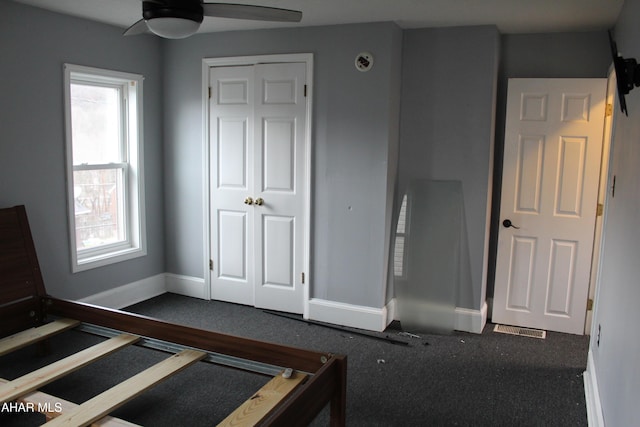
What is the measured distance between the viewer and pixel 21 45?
11.8 feet

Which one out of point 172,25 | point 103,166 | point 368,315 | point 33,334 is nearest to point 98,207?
point 103,166

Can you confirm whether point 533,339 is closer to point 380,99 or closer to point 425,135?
point 425,135

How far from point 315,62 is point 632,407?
318 centimetres

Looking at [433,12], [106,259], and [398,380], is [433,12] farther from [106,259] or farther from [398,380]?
[106,259]

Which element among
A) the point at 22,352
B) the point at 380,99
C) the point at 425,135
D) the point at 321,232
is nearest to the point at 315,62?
the point at 380,99

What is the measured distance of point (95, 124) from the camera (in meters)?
→ 4.32

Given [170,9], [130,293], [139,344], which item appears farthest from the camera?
[130,293]

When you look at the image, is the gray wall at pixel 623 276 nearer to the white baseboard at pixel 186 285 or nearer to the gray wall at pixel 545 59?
the gray wall at pixel 545 59

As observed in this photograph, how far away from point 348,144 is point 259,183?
0.87 metres

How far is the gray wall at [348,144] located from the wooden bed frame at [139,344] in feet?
5.97

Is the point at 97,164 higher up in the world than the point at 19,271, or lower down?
higher up

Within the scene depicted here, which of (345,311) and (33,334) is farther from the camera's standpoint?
(345,311)

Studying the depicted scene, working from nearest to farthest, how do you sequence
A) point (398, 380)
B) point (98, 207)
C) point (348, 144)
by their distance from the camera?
point (398, 380) < point (348, 144) < point (98, 207)

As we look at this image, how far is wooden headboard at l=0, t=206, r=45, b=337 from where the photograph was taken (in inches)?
126
